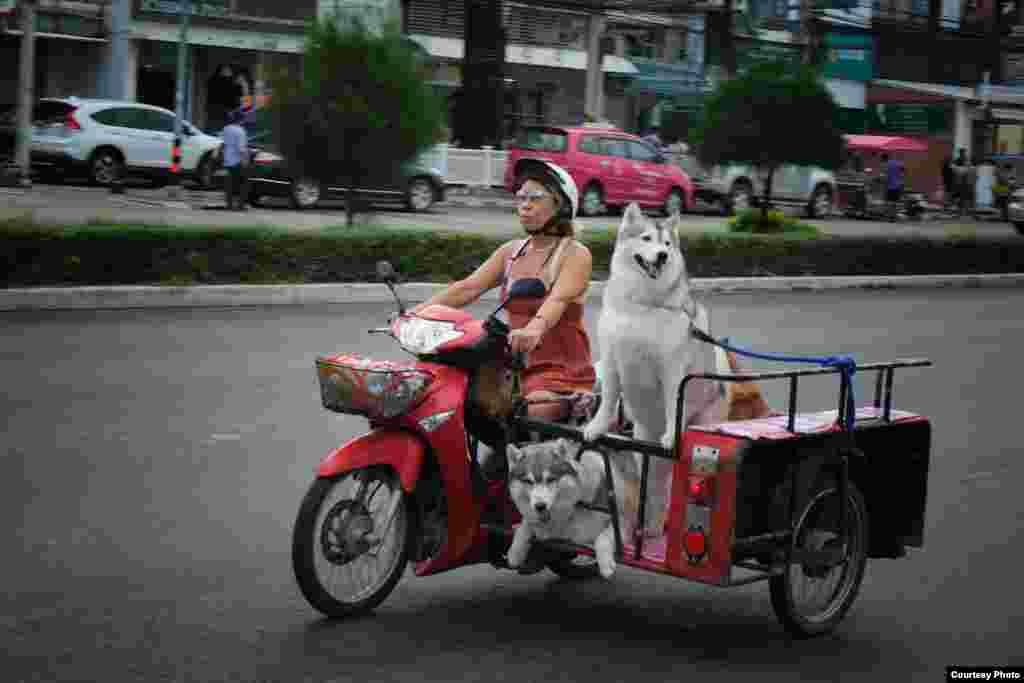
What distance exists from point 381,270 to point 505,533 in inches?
43.1

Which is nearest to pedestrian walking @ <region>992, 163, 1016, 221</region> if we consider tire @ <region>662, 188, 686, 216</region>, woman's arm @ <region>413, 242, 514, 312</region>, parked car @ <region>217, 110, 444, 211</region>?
tire @ <region>662, 188, 686, 216</region>

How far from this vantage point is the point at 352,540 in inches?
213

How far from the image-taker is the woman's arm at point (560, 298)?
18.4ft

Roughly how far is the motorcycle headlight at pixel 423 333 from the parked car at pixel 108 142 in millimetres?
24158

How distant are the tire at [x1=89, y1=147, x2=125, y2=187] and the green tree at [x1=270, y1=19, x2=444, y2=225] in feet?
36.5

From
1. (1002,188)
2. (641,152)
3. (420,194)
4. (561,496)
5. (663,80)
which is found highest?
(663,80)

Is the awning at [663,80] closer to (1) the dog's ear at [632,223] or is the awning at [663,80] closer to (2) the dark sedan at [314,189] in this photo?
(2) the dark sedan at [314,189]

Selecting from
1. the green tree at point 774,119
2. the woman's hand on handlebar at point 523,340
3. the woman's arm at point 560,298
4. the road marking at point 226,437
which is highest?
the green tree at point 774,119

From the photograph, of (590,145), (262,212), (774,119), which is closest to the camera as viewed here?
(774,119)

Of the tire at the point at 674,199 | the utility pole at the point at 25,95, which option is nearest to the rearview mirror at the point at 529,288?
the utility pole at the point at 25,95

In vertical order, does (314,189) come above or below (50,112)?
below

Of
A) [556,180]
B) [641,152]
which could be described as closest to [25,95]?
[641,152]

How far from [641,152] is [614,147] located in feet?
2.73

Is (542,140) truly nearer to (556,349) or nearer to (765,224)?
(765,224)
